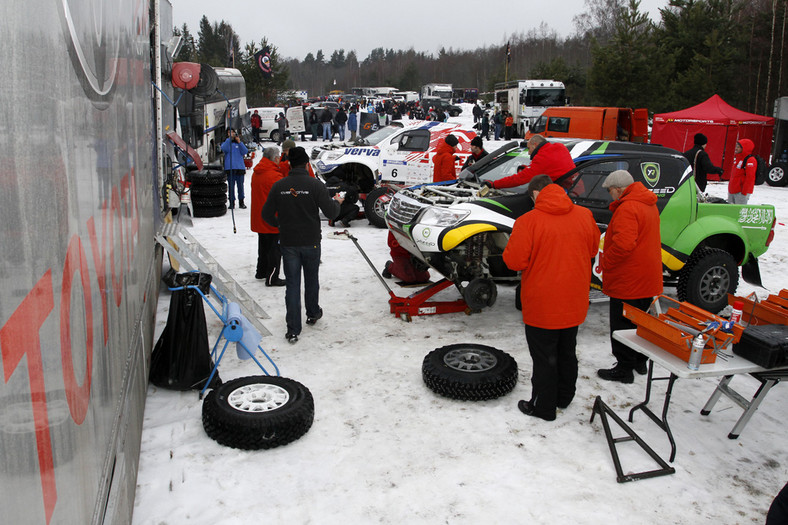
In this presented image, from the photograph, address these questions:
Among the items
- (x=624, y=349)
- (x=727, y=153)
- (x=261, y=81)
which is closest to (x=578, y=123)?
(x=727, y=153)

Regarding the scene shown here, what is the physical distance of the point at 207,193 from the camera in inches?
481

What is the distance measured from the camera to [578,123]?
69.1 feet

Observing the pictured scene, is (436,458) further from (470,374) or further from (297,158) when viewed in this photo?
(297,158)

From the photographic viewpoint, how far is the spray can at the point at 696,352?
3805 mm

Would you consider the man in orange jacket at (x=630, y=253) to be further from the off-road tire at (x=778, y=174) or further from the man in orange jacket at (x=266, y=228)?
the off-road tire at (x=778, y=174)

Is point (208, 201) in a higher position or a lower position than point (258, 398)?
higher

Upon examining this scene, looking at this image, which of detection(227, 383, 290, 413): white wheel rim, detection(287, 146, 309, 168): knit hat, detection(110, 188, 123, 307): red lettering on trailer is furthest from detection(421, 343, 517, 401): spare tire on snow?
detection(110, 188, 123, 307): red lettering on trailer

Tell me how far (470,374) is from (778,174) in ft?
55.9

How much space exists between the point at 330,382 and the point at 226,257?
468cm

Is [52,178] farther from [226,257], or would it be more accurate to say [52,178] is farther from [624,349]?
[226,257]

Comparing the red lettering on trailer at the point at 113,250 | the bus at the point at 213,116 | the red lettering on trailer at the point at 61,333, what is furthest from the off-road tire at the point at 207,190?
the red lettering on trailer at the point at 61,333

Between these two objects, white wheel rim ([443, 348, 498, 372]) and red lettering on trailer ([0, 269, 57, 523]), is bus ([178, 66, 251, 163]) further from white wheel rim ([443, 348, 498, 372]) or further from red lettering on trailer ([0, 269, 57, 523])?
red lettering on trailer ([0, 269, 57, 523])

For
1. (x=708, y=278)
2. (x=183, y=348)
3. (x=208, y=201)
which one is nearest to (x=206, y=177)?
(x=208, y=201)

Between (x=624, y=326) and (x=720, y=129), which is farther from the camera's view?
(x=720, y=129)
